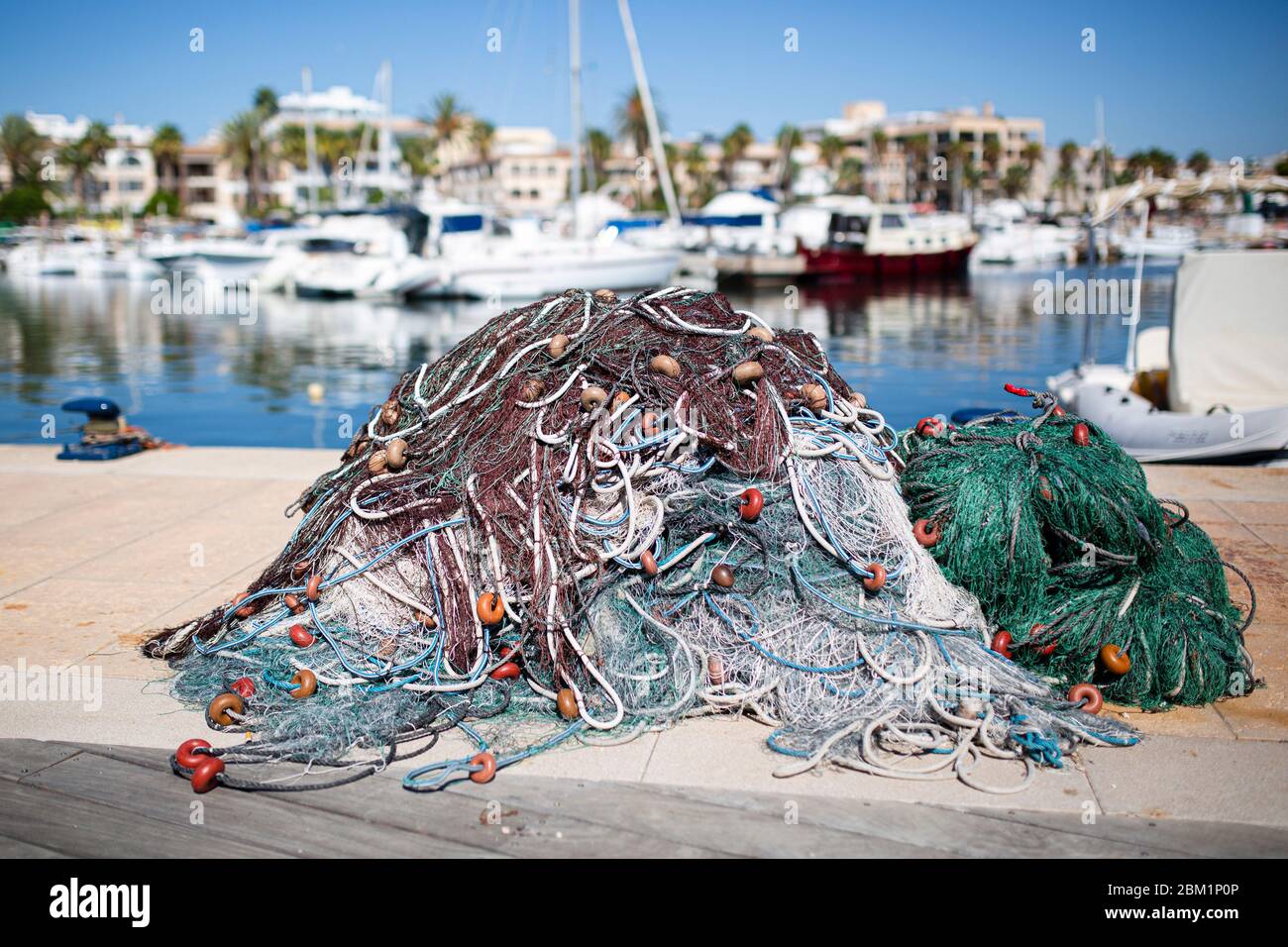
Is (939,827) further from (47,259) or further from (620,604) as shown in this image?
(47,259)

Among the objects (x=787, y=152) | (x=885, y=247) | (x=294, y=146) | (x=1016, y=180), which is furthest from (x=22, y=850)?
(x=1016, y=180)

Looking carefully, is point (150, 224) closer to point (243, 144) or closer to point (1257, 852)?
point (243, 144)

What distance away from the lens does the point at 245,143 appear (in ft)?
342

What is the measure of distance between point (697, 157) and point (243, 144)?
43.7 metres

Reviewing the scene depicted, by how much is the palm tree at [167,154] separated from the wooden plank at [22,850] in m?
125

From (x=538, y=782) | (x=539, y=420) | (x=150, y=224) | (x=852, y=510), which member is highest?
(x=150, y=224)

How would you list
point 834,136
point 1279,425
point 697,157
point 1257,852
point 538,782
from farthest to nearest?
1. point 834,136
2. point 697,157
3. point 1279,425
4. point 538,782
5. point 1257,852

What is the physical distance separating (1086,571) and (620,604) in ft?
6.86

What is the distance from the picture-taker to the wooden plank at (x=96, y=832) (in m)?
3.59

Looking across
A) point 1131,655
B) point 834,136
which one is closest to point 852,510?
point 1131,655

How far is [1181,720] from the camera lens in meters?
4.51

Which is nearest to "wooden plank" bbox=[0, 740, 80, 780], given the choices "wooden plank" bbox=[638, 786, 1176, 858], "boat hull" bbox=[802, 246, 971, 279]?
"wooden plank" bbox=[638, 786, 1176, 858]

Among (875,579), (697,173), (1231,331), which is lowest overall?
(875,579)

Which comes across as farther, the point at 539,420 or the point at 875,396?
the point at 875,396
